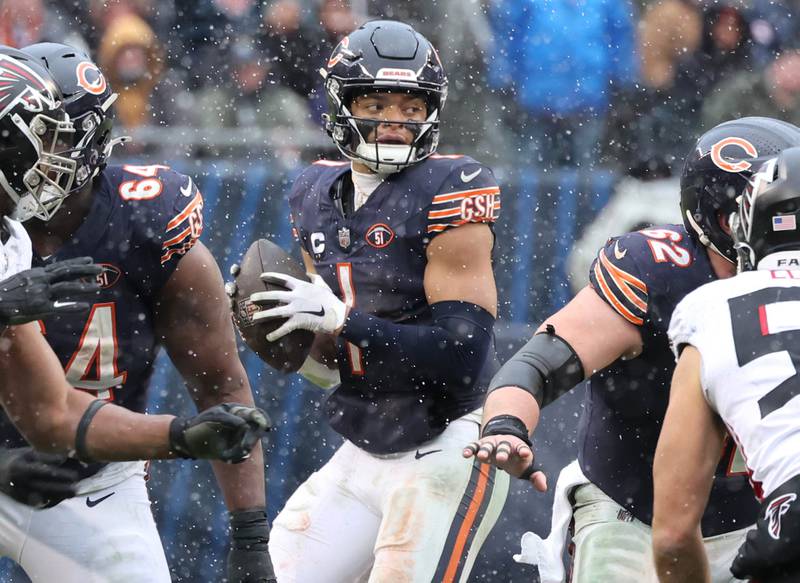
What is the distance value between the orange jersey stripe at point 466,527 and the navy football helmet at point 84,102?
1346mm

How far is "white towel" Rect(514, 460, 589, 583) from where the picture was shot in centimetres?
345

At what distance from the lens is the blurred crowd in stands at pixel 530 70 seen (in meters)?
5.84

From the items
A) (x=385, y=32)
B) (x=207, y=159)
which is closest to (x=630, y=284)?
(x=385, y=32)

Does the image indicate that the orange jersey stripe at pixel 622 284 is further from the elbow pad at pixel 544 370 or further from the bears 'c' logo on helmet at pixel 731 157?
the bears 'c' logo on helmet at pixel 731 157

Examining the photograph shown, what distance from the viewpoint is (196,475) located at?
526 centimetres

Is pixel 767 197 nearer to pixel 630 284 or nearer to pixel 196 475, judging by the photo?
pixel 630 284

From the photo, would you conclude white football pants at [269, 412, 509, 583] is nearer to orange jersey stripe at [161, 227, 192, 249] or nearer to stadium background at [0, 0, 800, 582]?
orange jersey stripe at [161, 227, 192, 249]

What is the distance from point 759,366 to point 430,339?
1.40 meters

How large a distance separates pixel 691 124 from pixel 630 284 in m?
2.78

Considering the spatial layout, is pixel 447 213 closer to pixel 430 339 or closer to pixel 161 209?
pixel 430 339

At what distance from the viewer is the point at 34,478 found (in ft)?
11.0

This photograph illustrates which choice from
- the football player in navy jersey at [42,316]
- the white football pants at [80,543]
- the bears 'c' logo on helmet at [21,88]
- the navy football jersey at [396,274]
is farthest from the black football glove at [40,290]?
the navy football jersey at [396,274]

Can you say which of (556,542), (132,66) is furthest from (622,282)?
(132,66)

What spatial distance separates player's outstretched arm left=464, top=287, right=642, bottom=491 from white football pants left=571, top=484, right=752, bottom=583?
15.1 inches
